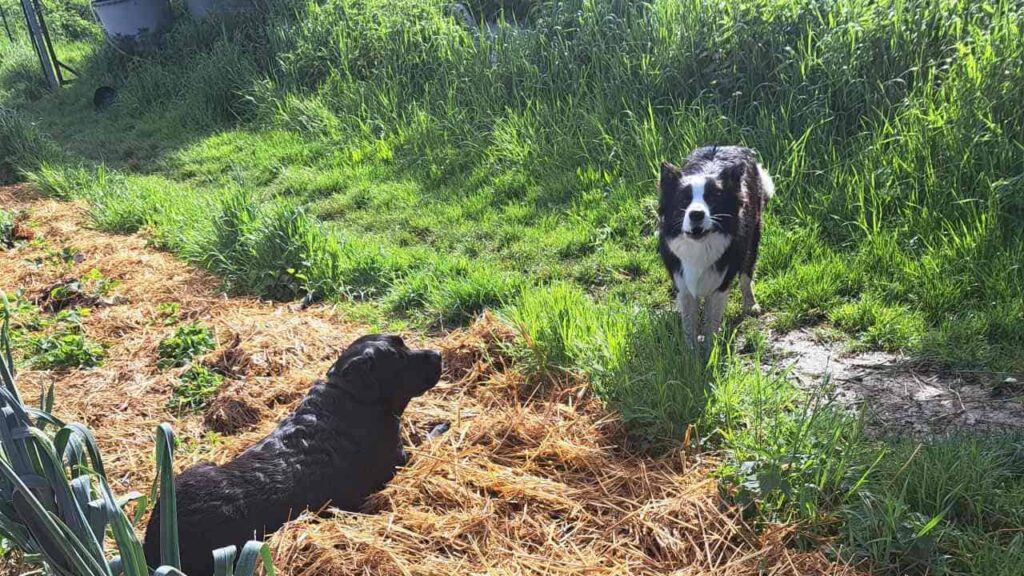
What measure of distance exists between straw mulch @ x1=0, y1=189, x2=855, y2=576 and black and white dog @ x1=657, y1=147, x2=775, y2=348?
3.03 ft

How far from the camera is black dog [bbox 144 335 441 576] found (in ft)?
8.43

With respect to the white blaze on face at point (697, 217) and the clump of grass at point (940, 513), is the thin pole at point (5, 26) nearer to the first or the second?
the white blaze on face at point (697, 217)

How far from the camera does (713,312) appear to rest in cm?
423

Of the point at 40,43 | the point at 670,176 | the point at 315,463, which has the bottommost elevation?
the point at 315,463

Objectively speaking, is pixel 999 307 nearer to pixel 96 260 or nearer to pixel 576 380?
pixel 576 380

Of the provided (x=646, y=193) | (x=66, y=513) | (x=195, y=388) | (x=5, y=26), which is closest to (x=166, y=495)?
(x=66, y=513)

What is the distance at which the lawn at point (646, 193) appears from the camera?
9.82 feet

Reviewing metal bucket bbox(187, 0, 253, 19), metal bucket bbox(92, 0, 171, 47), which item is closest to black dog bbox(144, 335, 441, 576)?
metal bucket bbox(187, 0, 253, 19)

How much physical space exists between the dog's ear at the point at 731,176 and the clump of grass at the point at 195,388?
283 centimetres

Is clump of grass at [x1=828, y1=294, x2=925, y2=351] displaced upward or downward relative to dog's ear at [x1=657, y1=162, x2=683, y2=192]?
downward

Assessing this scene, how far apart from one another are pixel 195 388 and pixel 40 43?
11.0 metres

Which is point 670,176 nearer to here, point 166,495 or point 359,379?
point 359,379

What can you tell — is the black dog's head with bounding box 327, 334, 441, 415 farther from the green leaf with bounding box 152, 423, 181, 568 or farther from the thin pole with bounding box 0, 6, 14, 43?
the thin pole with bounding box 0, 6, 14, 43

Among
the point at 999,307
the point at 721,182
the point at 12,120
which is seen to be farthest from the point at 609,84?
the point at 12,120
